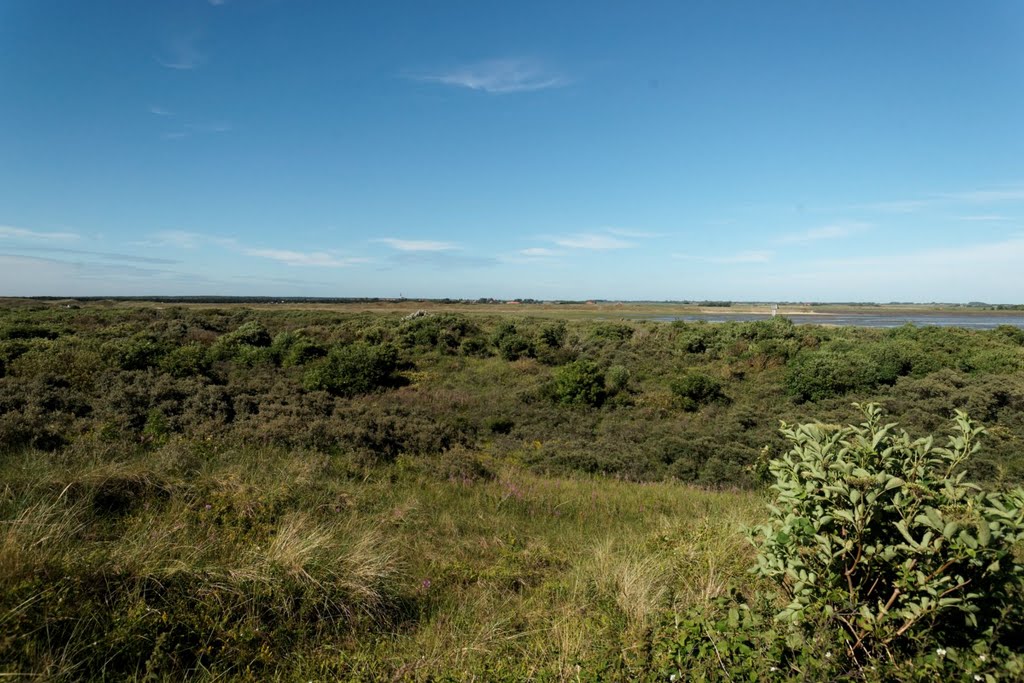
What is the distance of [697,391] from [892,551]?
724 inches

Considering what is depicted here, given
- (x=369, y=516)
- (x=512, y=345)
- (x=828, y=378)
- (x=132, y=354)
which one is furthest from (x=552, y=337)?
(x=369, y=516)

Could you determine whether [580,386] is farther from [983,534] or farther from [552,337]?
[983,534]

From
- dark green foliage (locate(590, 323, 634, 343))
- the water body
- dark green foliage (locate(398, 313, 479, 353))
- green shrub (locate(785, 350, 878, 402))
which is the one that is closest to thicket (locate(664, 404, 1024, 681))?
green shrub (locate(785, 350, 878, 402))

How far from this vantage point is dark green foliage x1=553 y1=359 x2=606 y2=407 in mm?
19016

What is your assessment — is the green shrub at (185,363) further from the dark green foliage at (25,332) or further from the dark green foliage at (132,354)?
the dark green foliage at (25,332)

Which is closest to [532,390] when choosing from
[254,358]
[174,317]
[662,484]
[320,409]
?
[320,409]

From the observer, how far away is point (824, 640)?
2.75m

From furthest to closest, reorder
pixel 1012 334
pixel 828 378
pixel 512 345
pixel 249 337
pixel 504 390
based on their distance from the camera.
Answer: pixel 1012 334 → pixel 512 345 → pixel 249 337 → pixel 504 390 → pixel 828 378

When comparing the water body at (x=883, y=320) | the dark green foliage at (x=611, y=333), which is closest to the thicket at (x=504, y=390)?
the dark green foliage at (x=611, y=333)

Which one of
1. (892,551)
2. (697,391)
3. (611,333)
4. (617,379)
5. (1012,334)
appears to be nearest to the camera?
(892,551)

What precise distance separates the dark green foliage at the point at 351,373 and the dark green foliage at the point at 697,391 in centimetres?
1188

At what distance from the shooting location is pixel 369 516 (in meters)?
5.80

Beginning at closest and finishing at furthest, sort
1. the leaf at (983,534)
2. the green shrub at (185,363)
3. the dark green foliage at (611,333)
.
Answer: the leaf at (983,534), the green shrub at (185,363), the dark green foliage at (611,333)

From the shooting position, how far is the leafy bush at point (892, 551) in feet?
8.50
